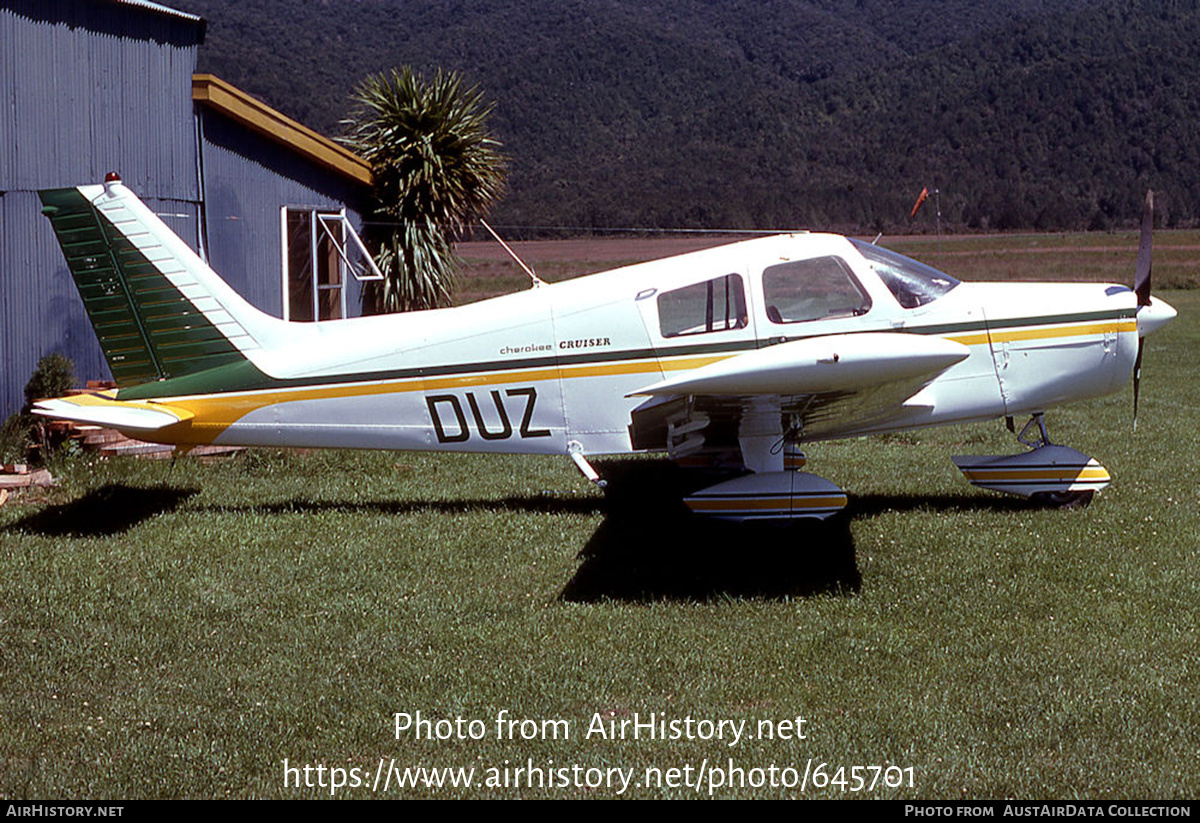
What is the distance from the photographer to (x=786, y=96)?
117188 mm

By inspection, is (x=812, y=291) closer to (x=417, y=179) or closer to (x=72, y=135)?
(x=72, y=135)

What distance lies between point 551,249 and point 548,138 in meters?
63.6

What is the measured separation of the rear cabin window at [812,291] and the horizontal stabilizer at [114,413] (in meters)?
4.17

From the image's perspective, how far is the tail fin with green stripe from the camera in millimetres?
8008

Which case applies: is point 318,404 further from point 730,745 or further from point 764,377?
point 730,745

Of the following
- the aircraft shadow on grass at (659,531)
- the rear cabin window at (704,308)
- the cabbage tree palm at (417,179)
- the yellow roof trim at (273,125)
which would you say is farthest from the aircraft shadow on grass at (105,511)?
the cabbage tree palm at (417,179)

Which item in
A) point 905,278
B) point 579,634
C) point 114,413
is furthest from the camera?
point 905,278

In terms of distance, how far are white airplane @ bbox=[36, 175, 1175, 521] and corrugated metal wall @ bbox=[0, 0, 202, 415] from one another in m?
2.07

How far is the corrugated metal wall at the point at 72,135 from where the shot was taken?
965 centimetres

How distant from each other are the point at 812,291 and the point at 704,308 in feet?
2.41

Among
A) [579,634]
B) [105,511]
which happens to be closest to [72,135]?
[105,511]

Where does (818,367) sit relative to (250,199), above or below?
below

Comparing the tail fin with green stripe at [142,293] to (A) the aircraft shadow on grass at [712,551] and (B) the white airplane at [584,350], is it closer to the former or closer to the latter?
(B) the white airplane at [584,350]

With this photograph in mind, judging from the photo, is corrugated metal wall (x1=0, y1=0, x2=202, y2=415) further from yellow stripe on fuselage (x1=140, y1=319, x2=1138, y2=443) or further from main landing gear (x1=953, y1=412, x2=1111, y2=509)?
main landing gear (x1=953, y1=412, x2=1111, y2=509)
